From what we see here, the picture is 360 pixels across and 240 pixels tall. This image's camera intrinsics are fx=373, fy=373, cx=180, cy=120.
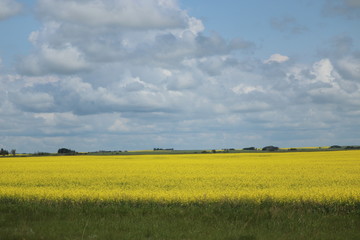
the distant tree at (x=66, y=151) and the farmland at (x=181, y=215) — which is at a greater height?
the distant tree at (x=66, y=151)

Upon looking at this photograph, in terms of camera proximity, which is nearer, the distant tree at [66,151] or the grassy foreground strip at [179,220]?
the grassy foreground strip at [179,220]

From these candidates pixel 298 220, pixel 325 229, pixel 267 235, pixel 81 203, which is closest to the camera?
pixel 267 235

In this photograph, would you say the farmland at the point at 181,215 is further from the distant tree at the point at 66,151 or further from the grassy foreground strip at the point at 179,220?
the distant tree at the point at 66,151

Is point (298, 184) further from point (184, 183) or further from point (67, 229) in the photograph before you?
point (67, 229)

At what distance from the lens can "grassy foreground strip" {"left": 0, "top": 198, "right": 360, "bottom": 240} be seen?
999 cm

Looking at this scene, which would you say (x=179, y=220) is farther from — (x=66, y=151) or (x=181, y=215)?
(x=66, y=151)

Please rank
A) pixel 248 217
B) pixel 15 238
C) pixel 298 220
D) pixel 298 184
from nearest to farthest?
pixel 15 238
pixel 298 220
pixel 248 217
pixel 298 184

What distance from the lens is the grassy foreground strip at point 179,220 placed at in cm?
999

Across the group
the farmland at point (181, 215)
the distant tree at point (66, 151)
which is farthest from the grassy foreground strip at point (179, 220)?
the distant tree at point (66, 151)

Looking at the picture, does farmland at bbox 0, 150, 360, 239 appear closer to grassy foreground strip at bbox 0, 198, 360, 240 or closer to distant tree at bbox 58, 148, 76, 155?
grassy foreground strip at bbox 0, 198, 360, 240

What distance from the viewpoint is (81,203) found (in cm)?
1527

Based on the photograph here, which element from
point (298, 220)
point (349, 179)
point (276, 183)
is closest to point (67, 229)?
point (298, 220)

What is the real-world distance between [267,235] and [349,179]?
16.9 m

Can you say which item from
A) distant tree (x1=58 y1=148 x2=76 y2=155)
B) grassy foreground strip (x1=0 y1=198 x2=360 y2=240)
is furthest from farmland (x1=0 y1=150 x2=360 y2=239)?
distant tree (x1=58 y1=148 x2=76 y2=155)
